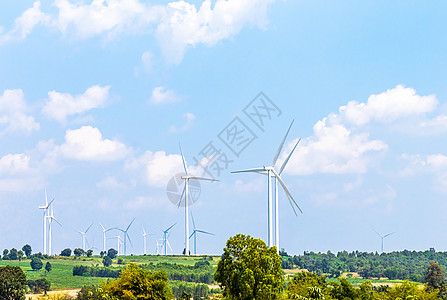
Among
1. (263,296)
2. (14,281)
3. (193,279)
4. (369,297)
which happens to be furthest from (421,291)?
(193,279)

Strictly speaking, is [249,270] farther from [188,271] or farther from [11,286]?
[188,271]

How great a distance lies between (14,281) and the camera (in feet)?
356

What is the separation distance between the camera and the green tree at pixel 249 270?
6312cm

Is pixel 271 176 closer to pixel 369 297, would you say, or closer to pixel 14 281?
pixel 369 297

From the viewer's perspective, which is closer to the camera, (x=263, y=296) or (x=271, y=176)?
(x=263, y=296)

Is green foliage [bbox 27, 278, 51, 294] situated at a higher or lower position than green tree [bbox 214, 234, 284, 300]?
lower

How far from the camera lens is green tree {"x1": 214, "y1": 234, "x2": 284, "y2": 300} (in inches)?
2485

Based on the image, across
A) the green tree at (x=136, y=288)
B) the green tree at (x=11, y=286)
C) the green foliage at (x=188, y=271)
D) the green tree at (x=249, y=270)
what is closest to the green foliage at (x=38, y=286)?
the green foliage at (x=188, y=271)

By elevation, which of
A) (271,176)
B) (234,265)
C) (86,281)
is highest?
(271,176)

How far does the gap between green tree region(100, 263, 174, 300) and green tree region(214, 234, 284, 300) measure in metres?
7.81

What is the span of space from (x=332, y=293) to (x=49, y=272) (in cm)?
14474

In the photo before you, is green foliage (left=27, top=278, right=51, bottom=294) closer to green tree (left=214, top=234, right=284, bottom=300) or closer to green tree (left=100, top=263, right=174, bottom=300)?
green tree (left=100, top=263, right=174, bottom=300)

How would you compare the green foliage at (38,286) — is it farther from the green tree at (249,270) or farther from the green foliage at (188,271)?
the green tree at (249,270)

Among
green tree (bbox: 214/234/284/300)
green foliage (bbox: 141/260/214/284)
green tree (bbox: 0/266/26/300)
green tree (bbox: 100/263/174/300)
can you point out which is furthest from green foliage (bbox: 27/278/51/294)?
green tree (bbox: 214/234/284/300)
